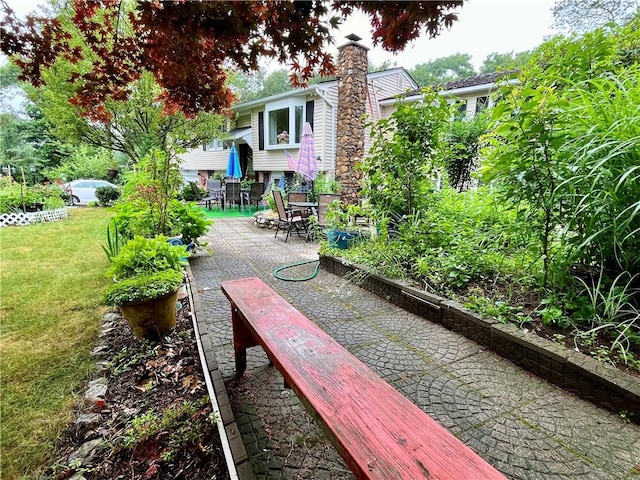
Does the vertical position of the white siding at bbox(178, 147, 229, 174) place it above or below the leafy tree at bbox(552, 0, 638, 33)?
below

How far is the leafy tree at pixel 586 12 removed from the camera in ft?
47.8

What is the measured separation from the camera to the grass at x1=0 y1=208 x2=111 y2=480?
172cm

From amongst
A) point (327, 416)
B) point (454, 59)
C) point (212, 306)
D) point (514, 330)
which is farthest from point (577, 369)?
point (454, 59)

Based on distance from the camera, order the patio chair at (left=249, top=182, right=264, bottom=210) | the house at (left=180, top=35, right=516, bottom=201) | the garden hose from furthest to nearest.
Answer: the patio chair at (left=249, top=182, right=264, bottom=210) < the house at (left=180, top=35, right=516, bottom=201) < the garden hose

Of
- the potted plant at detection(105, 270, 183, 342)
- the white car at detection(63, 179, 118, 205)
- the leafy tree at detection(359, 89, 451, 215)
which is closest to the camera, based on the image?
the potted plant at detection(105, 270, 183, 342)

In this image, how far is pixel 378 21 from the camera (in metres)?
2.21

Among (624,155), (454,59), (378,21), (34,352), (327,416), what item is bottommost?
(34,352)

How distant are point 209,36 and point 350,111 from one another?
7475 millimetres

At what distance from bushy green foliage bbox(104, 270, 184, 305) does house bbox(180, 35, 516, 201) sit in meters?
5.45

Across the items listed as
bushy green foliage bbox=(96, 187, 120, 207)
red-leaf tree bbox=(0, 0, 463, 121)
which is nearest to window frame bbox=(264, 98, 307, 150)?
bushy green foliage bbox=(96, 187, 120, 207)

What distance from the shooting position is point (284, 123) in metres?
12.4

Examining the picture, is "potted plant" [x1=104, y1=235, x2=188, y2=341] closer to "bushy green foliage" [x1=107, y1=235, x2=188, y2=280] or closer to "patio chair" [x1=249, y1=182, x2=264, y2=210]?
"bushy green foliage" [x1=107, y1=235, x2=188, y2=280]

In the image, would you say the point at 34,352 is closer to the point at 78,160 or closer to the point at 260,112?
the point at 260,112

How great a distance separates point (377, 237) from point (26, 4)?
13.2 feet
